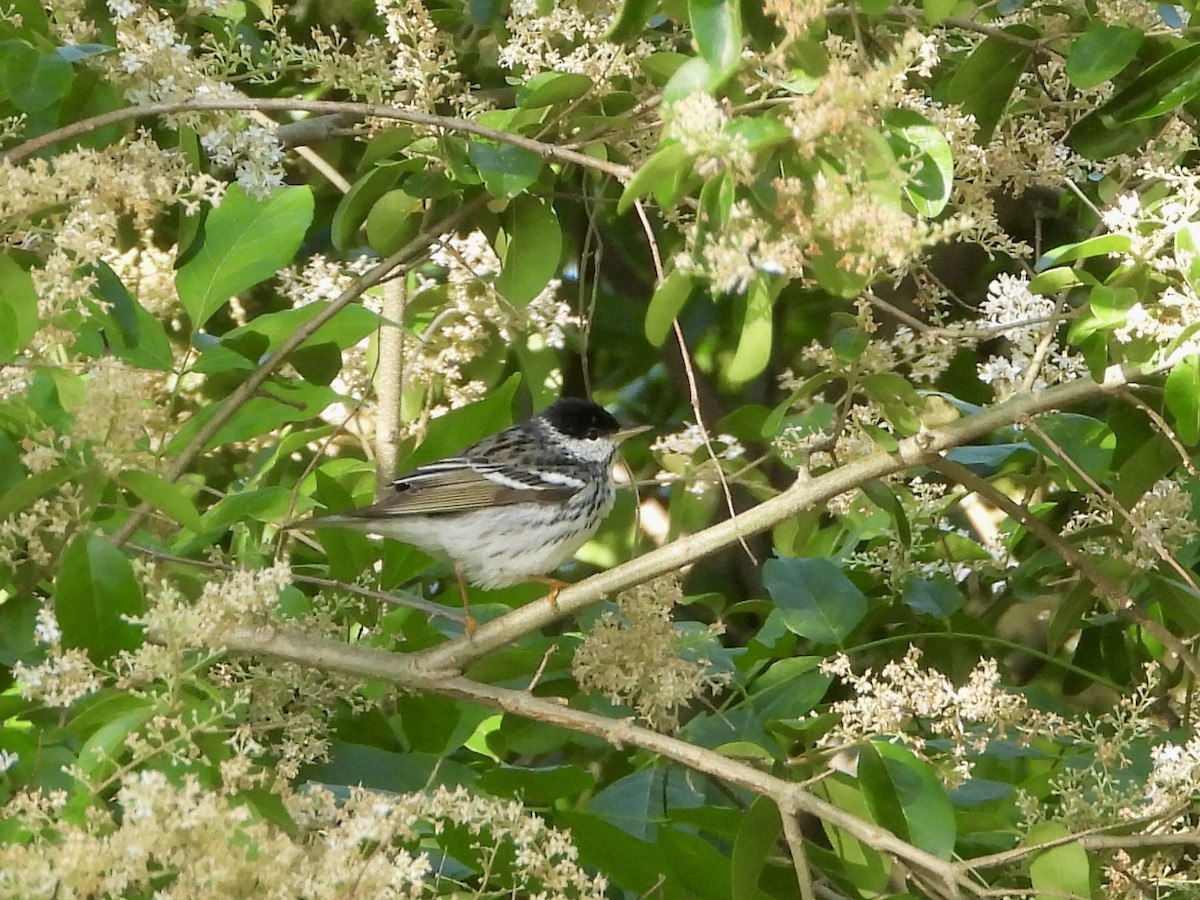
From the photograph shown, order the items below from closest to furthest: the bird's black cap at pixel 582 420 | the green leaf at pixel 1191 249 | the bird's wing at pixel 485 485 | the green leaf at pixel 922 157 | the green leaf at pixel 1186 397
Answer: the green leaf at pixel 922 157 < the green leaf at pixel 1191 249 < the green leaf at pixel 1186 397 < the bird's wing at pixel 485 485 < the bird's black cap at pixel 582 420

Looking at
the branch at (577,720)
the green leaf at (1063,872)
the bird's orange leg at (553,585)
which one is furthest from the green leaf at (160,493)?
the green leaf at (1063,872)

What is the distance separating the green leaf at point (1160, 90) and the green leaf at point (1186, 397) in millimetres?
559

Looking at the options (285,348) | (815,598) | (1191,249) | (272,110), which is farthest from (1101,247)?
(285,348)

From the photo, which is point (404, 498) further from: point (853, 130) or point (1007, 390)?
point (853, 130)

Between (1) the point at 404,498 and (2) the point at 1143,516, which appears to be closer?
(2) the point at 1143,516

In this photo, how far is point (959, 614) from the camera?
147 inches

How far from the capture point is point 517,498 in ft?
15.9

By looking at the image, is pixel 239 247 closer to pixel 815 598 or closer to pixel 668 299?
pixel 668 299

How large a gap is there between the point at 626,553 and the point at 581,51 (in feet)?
7.22

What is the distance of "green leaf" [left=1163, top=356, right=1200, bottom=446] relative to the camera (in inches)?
101

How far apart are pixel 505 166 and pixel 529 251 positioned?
1.17ft

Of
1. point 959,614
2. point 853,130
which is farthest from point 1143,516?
point 853,130

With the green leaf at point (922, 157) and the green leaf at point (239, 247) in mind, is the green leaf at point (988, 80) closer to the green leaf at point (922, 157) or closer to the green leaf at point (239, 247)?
the green leaf at point (922, 157)

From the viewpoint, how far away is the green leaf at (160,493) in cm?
251
